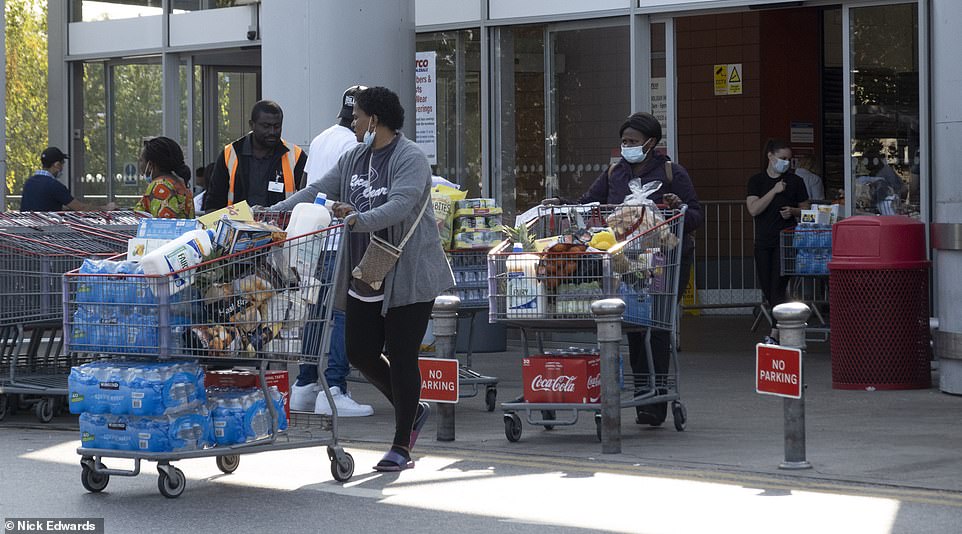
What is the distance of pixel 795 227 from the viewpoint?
46.6 feet

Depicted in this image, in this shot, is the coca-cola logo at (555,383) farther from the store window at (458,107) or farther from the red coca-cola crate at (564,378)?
the store window at (458,107)

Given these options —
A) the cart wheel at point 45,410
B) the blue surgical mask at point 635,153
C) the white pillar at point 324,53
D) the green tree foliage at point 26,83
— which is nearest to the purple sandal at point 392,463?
the blue surgical mask at point 635,153

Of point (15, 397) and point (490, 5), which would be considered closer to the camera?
point (15, 397)

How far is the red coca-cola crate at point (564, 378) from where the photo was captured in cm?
876

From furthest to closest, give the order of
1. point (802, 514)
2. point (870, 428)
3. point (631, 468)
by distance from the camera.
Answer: point (870, 428), point (631, 468), point (802, 514)

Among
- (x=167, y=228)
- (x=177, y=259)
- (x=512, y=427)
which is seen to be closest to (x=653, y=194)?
(x=512, y=427)

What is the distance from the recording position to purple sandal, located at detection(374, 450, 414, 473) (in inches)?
306

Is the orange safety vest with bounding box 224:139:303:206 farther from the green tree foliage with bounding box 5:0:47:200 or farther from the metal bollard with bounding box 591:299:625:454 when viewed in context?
the green tree foliage with bounding box 5:0:47:200

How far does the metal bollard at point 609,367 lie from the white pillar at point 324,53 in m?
5.00

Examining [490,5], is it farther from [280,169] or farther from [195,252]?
[195,252]

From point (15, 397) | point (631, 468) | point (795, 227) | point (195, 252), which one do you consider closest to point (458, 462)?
point (631, 468)

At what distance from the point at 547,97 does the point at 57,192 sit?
4831 millimetres

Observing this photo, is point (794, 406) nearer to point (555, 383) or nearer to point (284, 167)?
point (555, 383)

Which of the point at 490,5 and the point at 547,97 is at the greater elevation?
the point at 490,5
